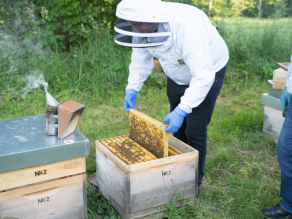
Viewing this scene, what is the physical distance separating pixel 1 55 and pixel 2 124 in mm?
3067

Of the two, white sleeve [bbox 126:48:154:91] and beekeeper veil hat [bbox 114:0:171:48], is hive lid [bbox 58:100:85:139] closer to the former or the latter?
beekeeper veil hat [bbox 114:0:171:48]

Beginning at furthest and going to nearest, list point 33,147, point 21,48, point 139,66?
1. point 21,48
2. point 139,66
3. point 33,147

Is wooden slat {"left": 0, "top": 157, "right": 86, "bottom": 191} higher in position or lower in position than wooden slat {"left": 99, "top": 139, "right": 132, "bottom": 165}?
higher

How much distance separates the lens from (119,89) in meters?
4.56

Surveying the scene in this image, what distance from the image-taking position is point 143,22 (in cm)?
171

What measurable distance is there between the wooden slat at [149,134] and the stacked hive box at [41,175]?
47 centimetres

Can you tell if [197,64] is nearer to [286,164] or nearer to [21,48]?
[286,164]

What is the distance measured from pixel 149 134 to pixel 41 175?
29.3 inches

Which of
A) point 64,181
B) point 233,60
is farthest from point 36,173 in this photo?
point 233,60

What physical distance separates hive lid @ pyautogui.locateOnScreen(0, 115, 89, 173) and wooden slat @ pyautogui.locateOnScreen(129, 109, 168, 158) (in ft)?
1.52

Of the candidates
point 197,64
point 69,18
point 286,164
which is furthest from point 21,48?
point 286,164

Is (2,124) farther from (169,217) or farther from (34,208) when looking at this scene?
(169,217)

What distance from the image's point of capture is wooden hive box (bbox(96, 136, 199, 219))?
1.78 metres

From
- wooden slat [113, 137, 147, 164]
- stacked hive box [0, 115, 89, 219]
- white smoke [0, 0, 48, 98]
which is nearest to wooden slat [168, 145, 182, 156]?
wooden slat [113, 137, 147, 164]
